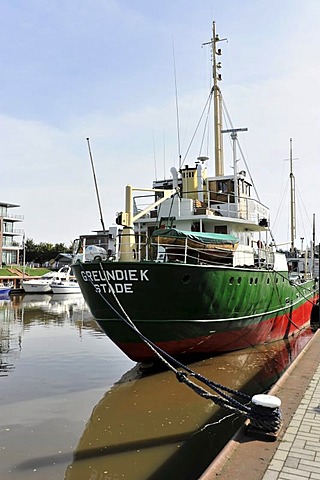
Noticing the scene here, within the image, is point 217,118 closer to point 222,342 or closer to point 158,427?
point 222,342

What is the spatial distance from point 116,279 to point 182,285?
159cm

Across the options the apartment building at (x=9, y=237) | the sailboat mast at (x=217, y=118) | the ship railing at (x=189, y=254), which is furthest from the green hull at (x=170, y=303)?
the apartment building at (x=9, y=237)

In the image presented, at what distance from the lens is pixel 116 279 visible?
10.2 meters

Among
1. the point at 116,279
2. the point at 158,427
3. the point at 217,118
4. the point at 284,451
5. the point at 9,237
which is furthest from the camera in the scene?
the point at 9,237

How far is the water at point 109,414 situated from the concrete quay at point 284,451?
1.25 m

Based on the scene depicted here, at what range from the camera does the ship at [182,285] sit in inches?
400

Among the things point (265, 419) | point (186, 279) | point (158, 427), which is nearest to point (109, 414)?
point (158, 427)

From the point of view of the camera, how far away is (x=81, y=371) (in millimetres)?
12039

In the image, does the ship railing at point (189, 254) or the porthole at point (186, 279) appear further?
the ship railing at point (189, 254)

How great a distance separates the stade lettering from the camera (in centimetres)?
1001

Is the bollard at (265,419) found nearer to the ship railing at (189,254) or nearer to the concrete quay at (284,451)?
the concrete quay at (284,451)

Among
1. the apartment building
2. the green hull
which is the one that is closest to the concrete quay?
the green hull

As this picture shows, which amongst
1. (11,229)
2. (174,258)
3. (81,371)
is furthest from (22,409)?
(11,229)

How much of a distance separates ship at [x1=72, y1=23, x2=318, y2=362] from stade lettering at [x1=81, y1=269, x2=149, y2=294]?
23 millimetres
